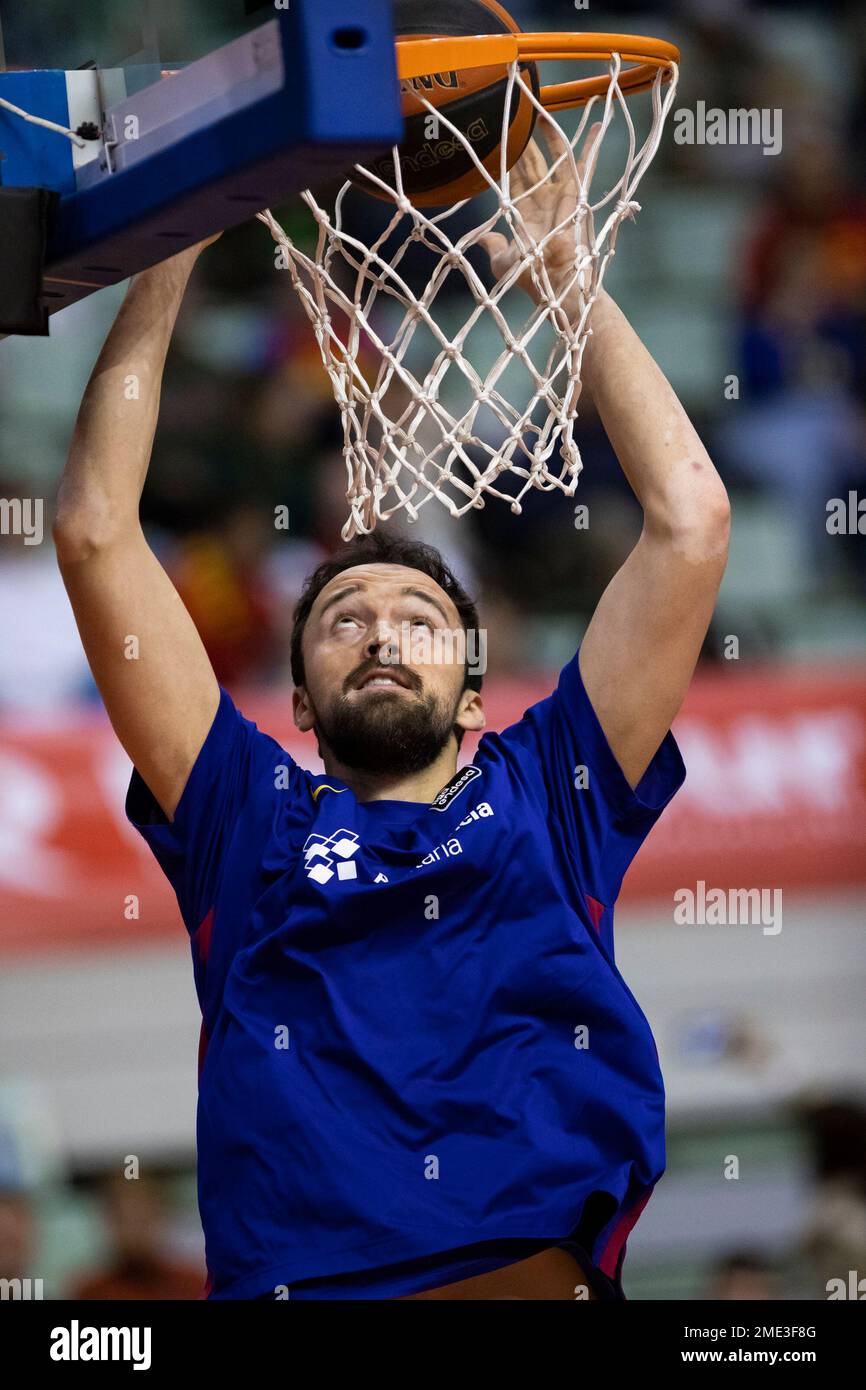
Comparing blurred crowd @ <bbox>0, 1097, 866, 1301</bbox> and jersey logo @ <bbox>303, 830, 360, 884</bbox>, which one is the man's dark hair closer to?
jersey logo @ <bbox>303, 830, 360, 884</bbox>

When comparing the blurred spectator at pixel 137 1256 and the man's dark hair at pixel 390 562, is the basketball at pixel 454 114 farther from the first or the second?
the blurred spectator at pixel 137 1256

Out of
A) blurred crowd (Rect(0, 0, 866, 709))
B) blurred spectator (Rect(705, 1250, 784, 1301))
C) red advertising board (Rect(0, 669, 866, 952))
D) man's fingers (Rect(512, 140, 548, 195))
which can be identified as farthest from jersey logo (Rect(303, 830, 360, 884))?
blurred crowd (Rect(0, 0, 866, 709))

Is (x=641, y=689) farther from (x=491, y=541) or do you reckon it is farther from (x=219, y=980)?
(x=491, y=541)

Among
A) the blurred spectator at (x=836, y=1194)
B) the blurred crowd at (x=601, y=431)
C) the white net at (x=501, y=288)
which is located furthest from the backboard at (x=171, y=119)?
the blurred spectator at (x=836, y=1194)

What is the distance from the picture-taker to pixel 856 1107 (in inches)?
202

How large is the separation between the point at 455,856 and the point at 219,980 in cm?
38

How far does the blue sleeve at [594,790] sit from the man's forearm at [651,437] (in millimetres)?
274

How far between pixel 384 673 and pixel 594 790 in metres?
0.36

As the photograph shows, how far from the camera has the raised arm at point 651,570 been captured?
8.72 feet

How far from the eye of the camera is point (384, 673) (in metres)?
2.79

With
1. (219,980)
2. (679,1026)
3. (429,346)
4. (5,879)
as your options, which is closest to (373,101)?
(219,980)

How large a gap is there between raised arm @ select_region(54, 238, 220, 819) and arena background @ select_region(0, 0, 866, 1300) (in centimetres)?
194

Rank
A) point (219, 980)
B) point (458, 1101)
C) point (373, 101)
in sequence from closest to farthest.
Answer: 1. point (373, 101)
2. point (458, 1101)
3. point (219, 980)

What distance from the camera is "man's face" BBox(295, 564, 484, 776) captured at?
9.04 ft
